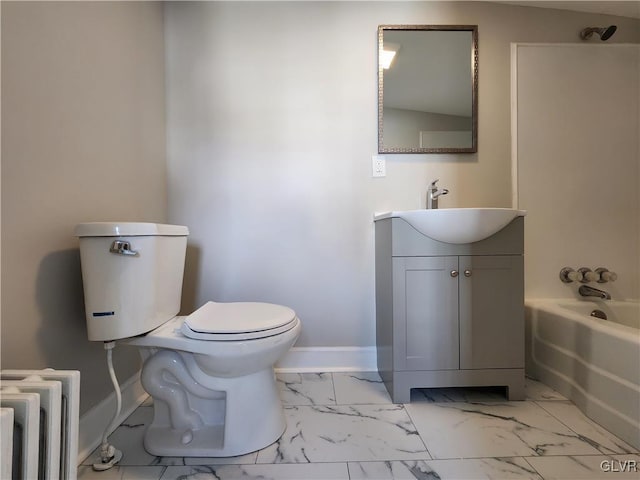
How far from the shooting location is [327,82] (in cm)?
162

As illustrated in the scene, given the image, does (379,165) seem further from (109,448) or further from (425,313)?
(109,448)

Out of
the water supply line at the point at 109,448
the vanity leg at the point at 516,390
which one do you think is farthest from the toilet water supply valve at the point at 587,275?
the water supply line at the point at 109,448

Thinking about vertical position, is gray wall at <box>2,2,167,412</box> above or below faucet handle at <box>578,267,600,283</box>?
above

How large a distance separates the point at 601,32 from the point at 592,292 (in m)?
1.37

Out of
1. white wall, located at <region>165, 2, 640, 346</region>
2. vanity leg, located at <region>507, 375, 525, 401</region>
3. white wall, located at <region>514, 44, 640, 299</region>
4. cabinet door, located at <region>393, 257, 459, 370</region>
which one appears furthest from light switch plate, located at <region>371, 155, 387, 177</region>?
vanity leg, located at <region>507, 375, 525, 401</region>

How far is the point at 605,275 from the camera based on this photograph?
1639 millimetres

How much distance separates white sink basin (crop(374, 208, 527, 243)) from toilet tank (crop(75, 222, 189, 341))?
96cm

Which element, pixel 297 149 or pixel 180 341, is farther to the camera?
pixel 297 149

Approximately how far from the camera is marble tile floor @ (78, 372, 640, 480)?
0.93 metres

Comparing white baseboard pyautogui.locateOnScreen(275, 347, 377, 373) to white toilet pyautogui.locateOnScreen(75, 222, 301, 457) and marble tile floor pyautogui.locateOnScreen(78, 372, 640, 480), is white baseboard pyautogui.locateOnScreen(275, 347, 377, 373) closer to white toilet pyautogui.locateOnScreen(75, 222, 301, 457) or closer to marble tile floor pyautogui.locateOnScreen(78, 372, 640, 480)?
marble tile floor pyautogui.locateOnScreen(78, 372, 640, 480)

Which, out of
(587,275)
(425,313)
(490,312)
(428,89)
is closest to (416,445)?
(425,313)

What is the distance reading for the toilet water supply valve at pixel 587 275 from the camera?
164 centimetres

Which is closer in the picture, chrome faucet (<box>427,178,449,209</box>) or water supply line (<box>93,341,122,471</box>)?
water supply line (<box>93,341,122,471</box>)

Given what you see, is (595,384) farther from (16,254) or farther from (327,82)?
(16,254)
